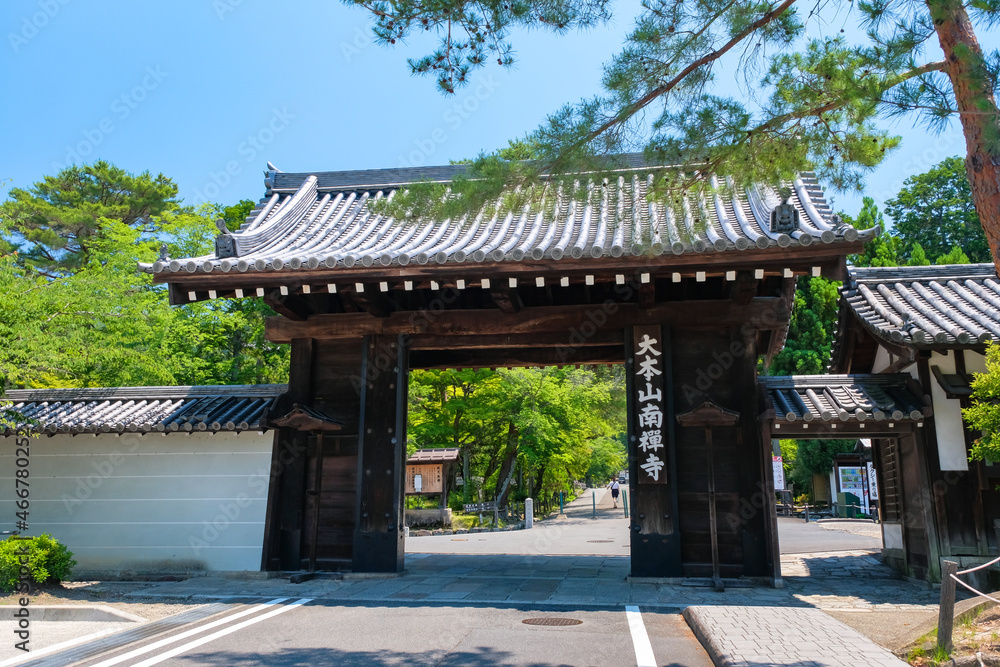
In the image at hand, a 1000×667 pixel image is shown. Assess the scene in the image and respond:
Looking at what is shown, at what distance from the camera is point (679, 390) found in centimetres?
960

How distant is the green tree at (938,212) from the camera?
35469mm

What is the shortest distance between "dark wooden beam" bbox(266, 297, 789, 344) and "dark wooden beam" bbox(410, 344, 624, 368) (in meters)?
1.74

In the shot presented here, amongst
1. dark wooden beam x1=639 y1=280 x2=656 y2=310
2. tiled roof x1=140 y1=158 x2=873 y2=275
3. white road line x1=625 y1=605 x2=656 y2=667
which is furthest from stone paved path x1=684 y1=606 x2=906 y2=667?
dark wooden beam x1=639 y1=280 x2=656 y2=310

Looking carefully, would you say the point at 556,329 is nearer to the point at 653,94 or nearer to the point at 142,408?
the point at 653,94

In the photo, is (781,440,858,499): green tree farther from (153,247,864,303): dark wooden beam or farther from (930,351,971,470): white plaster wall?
(153,247,864,303): dark wooden beam

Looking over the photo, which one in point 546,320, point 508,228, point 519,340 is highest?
point 508,228

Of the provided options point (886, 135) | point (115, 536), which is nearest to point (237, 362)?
point (115, 536)

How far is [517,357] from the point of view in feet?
40.1

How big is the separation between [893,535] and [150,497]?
40.5 ft

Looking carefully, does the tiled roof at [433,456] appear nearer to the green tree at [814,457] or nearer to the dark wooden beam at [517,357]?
the dark wooden beam at [517,357]

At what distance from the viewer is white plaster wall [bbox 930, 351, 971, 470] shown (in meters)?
9.09

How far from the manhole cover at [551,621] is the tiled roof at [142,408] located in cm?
526

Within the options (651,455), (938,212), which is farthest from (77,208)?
(938,212)

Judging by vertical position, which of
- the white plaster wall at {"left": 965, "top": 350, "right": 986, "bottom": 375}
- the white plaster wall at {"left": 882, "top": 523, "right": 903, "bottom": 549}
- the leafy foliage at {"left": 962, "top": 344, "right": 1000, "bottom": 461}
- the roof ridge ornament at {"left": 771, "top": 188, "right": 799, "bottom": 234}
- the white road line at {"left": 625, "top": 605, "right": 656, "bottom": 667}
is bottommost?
the white road line at {"left": 625, "top": 605, "right": 656, "bottom": 667}
